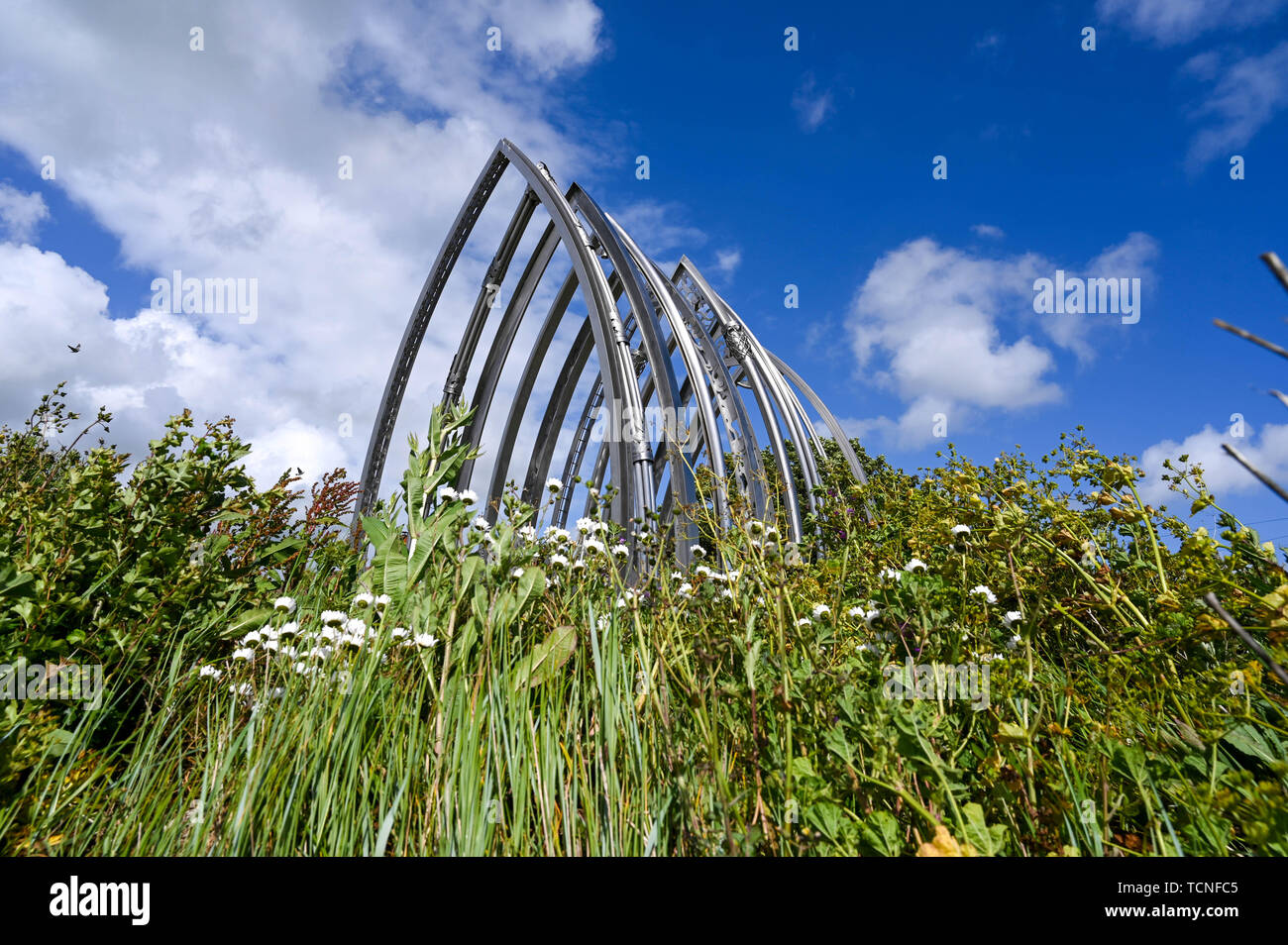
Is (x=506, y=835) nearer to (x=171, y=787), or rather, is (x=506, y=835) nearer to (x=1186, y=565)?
(x=171, y=787)

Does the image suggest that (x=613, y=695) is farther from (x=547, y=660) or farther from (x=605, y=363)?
(x=605, y=363)

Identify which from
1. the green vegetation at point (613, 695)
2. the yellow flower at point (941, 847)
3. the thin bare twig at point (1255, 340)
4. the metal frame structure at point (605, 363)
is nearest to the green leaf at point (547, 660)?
the green vegetation at point (613, 695)

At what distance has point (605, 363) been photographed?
37.4ft

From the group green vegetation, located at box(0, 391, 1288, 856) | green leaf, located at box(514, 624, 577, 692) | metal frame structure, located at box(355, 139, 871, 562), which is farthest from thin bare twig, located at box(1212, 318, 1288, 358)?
metal frame structure, located at box(355, 139, 871, 562)

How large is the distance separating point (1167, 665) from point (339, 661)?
135 inches

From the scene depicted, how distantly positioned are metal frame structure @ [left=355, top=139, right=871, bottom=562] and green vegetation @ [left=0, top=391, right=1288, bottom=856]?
→ 243 inches

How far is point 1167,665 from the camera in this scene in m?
2.26

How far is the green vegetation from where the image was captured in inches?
64.1

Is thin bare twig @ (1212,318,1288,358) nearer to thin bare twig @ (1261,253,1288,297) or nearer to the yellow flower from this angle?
thin bare twig @ (1261,253,1288,297)
